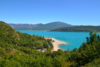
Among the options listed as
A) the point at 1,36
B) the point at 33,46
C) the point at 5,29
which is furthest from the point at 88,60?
the point at 5,29

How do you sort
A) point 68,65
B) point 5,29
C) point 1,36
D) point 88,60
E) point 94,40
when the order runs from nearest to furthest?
point 68,65
point 88,60
point 94,40
point 1,36
point 5,29

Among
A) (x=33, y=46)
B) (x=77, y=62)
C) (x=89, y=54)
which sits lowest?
(x=33, y=46)

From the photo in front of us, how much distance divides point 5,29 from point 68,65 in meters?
62.0

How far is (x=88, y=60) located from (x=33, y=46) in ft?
166

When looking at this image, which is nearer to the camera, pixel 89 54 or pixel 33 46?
pixel 89 54

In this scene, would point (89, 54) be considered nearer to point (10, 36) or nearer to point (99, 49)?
point (99, 49)

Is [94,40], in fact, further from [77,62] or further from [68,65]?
[68,65]

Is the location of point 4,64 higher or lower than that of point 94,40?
lower

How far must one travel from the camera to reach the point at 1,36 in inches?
2584

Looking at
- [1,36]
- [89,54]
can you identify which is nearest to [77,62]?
[89,54]

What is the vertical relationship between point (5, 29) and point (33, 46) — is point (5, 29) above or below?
above

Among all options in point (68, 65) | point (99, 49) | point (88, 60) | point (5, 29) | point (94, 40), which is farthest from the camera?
point (5, 29)

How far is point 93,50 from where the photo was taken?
63.5ft

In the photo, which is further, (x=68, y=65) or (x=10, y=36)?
(x=10, y=36)
